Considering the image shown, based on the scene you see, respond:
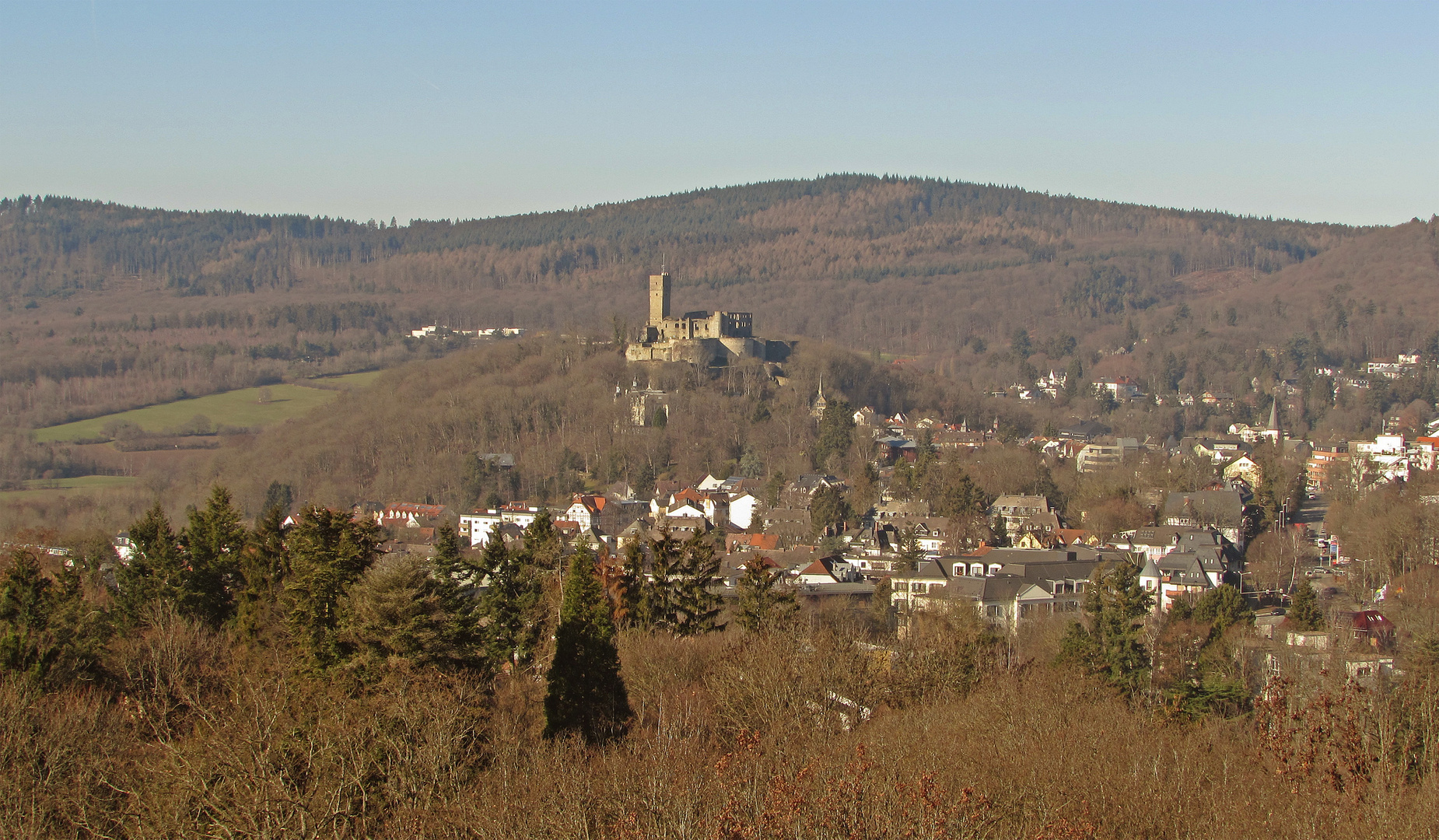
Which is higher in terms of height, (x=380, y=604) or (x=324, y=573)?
(x=380, y=604)

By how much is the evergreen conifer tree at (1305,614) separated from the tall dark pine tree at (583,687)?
2052 cm

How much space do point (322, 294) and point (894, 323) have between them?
71921 millimetres

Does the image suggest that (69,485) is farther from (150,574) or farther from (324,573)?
(324,573)

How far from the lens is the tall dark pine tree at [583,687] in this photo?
58.9 feet

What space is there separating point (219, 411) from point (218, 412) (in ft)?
1.25

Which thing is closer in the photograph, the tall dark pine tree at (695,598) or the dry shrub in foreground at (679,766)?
the dry shrub in foreground at (679,766)

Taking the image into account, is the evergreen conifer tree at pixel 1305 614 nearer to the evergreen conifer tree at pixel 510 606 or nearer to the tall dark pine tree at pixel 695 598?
Result: the tall dark pine tree at pixel 695 598

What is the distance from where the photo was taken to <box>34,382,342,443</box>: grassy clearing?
3605 inches

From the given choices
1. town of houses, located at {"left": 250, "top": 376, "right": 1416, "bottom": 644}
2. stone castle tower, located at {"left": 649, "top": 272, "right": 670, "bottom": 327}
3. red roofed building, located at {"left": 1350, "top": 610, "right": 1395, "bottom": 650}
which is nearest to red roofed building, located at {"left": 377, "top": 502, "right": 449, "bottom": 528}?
town of houses, located at {"left": 250, "top": 376, "right": 1416, "bottom": 644}

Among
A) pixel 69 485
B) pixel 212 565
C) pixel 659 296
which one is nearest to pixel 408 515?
pixel 69 485

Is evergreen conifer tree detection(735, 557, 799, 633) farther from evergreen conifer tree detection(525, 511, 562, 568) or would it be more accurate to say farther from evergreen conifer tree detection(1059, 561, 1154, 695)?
evergreen conifer tree detection(1059, 561, 1154, 695)

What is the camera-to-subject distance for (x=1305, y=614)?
110 ft

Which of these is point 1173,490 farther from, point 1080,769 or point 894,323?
point 894,323

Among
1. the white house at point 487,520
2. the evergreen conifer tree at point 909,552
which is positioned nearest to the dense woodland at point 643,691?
the white house at point 487,520
